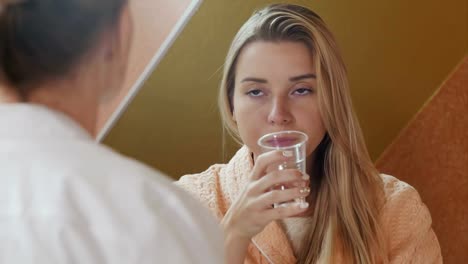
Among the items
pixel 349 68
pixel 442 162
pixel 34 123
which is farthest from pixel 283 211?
pixel 442 162

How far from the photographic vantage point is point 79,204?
703mm

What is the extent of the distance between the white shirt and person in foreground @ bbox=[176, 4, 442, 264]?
2.33 feet

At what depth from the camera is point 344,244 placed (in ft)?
4.99

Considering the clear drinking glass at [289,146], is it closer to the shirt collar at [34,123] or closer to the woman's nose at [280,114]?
the woman's nose at [280,114]

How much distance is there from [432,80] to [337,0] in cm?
42

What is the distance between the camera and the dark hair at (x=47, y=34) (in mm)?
755

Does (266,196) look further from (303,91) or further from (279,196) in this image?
(303,91)

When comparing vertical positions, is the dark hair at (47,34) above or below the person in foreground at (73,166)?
above

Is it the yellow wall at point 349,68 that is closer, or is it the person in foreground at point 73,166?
the person in foreground at point 73,166

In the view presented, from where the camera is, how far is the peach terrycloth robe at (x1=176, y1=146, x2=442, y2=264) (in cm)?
153

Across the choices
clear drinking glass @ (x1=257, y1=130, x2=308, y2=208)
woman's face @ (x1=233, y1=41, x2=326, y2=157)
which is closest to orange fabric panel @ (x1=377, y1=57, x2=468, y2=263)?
woman's face @ (x1=233, y1=41, x2=326, y2=157)

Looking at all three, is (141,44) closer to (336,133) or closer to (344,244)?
(336,133)

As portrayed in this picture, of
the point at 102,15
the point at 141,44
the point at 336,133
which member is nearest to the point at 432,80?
the point at 336,133

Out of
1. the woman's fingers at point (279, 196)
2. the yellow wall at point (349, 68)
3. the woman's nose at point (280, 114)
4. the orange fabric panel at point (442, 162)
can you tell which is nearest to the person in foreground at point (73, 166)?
the woman's fingers at point (279, 196)
